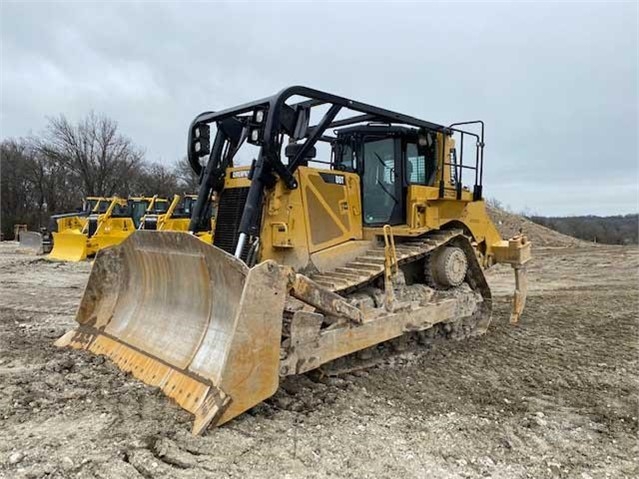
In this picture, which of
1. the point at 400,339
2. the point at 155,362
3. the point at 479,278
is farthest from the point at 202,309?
the point at 479,278

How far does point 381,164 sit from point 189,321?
116 inches

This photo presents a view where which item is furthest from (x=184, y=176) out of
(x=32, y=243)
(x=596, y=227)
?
(x=596, y=227)

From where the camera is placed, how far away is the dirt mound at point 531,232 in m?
27.3

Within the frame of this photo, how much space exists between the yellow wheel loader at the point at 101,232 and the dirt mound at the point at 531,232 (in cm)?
1794

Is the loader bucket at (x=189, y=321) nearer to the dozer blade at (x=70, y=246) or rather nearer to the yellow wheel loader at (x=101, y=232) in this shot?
the yellow wheel loader at (x=101, y=232)

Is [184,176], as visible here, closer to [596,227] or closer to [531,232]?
[531,232]

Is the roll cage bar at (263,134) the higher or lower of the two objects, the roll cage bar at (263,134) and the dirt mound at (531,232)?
the higher

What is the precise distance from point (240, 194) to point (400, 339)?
2294mm

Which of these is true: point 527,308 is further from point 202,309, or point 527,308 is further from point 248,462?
point 248,462

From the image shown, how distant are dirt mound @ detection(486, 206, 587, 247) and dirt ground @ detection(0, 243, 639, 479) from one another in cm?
2238

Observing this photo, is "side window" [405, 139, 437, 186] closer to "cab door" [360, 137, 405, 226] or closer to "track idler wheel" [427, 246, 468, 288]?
"cab door" [360, 137, 405, 226]

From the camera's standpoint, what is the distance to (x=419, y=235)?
617cm

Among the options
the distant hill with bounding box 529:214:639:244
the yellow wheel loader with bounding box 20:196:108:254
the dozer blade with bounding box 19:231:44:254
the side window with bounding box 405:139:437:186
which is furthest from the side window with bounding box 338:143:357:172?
the distant hill with bounding box 529:214:639:244

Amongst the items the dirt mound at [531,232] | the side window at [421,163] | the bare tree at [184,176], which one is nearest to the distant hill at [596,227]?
the dirt mound at [531,232]
